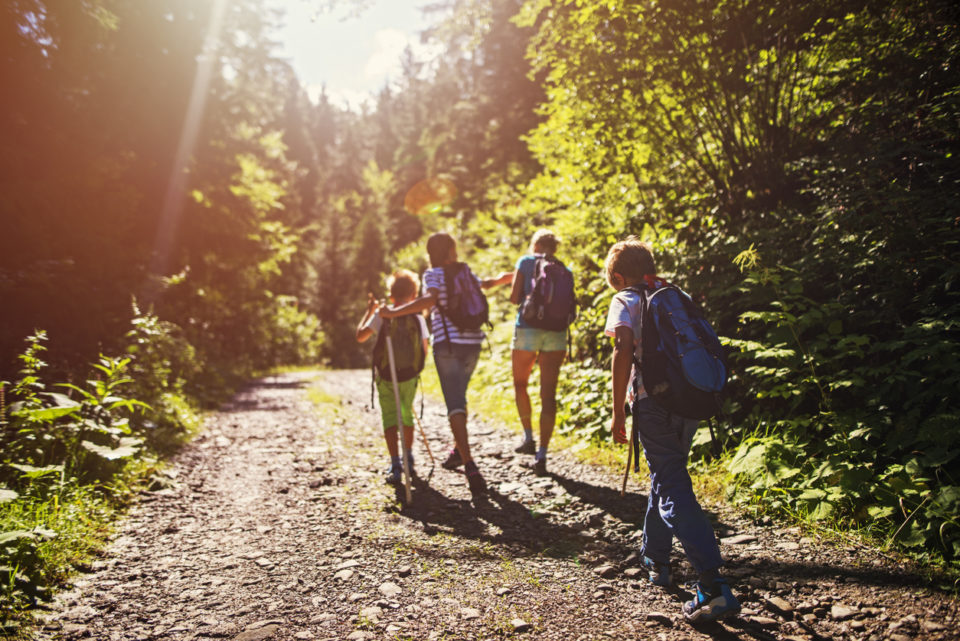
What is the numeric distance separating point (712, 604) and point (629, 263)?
1989 mm

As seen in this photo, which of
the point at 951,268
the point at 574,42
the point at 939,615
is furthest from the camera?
the point at 574,42

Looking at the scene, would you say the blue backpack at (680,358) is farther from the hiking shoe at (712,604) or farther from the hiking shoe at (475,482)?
the hiking shoe at (475,482)

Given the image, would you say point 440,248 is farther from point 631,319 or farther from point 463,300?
point 631,319

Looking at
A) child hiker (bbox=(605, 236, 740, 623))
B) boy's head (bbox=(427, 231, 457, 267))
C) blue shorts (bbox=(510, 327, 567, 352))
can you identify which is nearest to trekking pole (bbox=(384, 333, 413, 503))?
boy's head (bbox=(427, 231, 457, 267))

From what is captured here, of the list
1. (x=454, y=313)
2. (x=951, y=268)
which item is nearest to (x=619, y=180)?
(x=454, y=313)

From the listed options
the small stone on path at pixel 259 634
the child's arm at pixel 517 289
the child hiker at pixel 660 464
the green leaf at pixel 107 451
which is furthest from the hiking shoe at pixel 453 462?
the small stone on path at pixel 259 634

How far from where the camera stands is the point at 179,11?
14461 mm

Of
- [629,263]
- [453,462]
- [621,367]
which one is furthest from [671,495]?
[453,462]

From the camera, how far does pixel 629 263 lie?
3.57 meters

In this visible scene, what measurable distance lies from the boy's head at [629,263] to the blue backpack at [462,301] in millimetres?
2185

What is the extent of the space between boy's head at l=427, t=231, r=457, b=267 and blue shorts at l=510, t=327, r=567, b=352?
1163mm

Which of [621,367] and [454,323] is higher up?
[454,323]

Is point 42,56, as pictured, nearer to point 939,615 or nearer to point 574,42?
point 574,42

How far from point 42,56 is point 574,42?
8.41 meters
